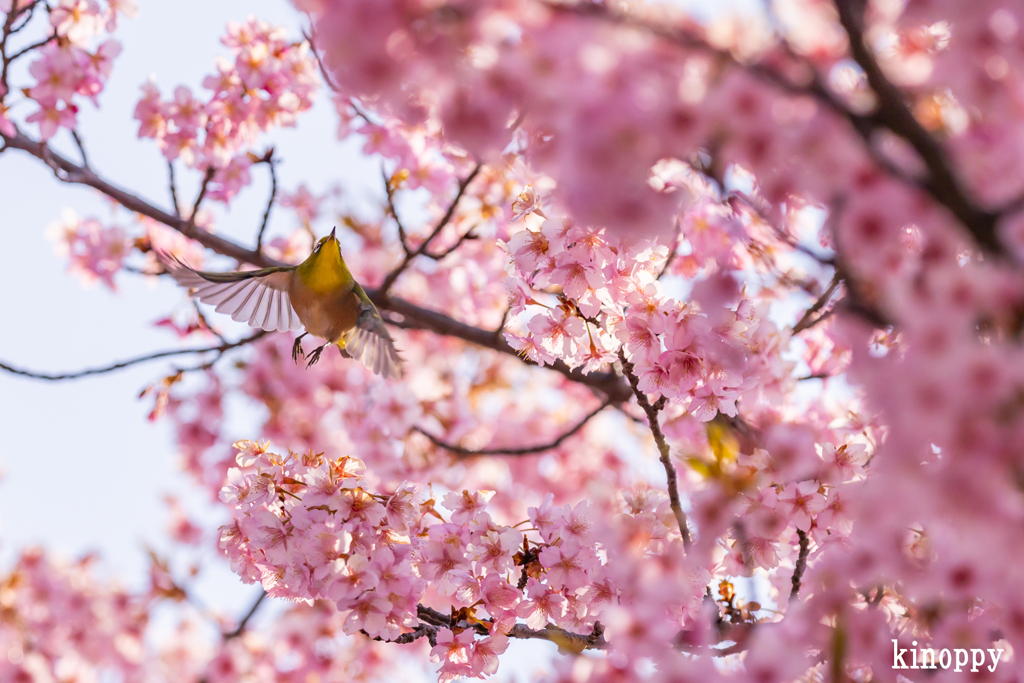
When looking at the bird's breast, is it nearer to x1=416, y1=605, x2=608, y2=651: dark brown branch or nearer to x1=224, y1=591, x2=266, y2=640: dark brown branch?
x1=416, y1=605, x2=608, y2=651: dark brown branch

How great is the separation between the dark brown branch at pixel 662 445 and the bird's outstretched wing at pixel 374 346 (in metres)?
1.08

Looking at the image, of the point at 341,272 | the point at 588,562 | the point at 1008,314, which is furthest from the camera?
the point at 341,272

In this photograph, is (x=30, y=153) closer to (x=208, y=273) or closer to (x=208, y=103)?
(x=208, y=103)

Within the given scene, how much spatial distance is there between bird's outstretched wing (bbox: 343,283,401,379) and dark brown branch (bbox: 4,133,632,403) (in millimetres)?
673

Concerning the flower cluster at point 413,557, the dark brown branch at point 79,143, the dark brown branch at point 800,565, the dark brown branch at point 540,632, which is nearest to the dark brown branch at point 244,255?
the dark brown branch at point 79,143

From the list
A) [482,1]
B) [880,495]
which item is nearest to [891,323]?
[880,495]

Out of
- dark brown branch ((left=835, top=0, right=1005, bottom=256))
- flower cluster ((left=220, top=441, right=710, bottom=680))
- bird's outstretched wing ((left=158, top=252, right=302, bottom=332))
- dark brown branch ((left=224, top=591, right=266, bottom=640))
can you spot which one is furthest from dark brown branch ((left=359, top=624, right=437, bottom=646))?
dark brown branch ((left=835, top=0, right=1005, bottom=256))

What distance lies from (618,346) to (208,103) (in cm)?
331

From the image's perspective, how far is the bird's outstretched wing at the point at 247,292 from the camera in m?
3.50

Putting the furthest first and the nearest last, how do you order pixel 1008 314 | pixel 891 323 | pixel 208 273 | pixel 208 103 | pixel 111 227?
pixel 111 227 < pixel 208 103 < pixel 208 273 < pixel 891 323 < pixel 1008 314

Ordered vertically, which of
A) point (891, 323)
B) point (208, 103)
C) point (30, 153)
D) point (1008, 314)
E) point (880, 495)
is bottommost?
point (880, 495)

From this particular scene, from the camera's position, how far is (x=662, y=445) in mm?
2869

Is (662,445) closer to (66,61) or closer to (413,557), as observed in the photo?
(413,557)

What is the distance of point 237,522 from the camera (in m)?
3.10
